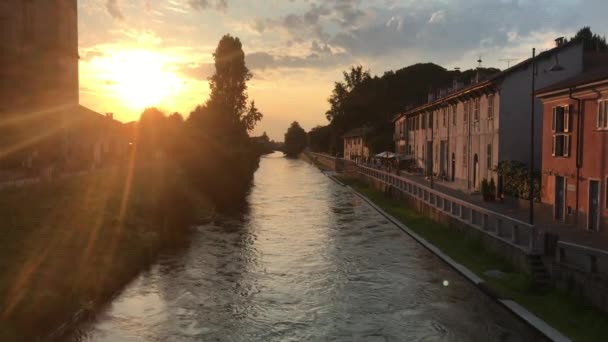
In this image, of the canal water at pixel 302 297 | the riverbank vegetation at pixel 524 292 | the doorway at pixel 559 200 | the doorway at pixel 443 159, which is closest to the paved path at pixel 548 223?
the doorway at pixel 559 200

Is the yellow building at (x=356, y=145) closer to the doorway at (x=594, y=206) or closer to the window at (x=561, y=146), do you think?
the window at (x=561, y=146)

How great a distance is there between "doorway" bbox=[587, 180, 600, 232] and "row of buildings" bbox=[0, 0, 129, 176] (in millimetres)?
25220

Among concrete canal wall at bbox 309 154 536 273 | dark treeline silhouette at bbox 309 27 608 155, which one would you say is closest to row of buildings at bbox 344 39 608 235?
concrete canal wall at bbox 309 154 536 273

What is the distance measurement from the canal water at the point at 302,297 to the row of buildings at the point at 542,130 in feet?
26.5

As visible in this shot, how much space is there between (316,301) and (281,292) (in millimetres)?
1528

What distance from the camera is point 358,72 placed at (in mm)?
138625

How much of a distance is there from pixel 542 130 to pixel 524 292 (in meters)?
22.0

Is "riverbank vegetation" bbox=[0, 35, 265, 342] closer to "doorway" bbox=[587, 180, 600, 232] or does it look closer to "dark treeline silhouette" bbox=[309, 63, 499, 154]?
"doorway" bbox=[587, 180, 600, 232]

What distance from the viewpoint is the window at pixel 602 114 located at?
73.5 ft

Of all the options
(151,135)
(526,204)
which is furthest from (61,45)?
(151,135)

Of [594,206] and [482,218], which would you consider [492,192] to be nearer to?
[594,206]

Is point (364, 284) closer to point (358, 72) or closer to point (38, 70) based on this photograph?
point (38, 70)

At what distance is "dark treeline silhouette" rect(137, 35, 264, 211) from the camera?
6031cm

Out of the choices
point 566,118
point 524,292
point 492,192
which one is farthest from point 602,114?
point 524,292
